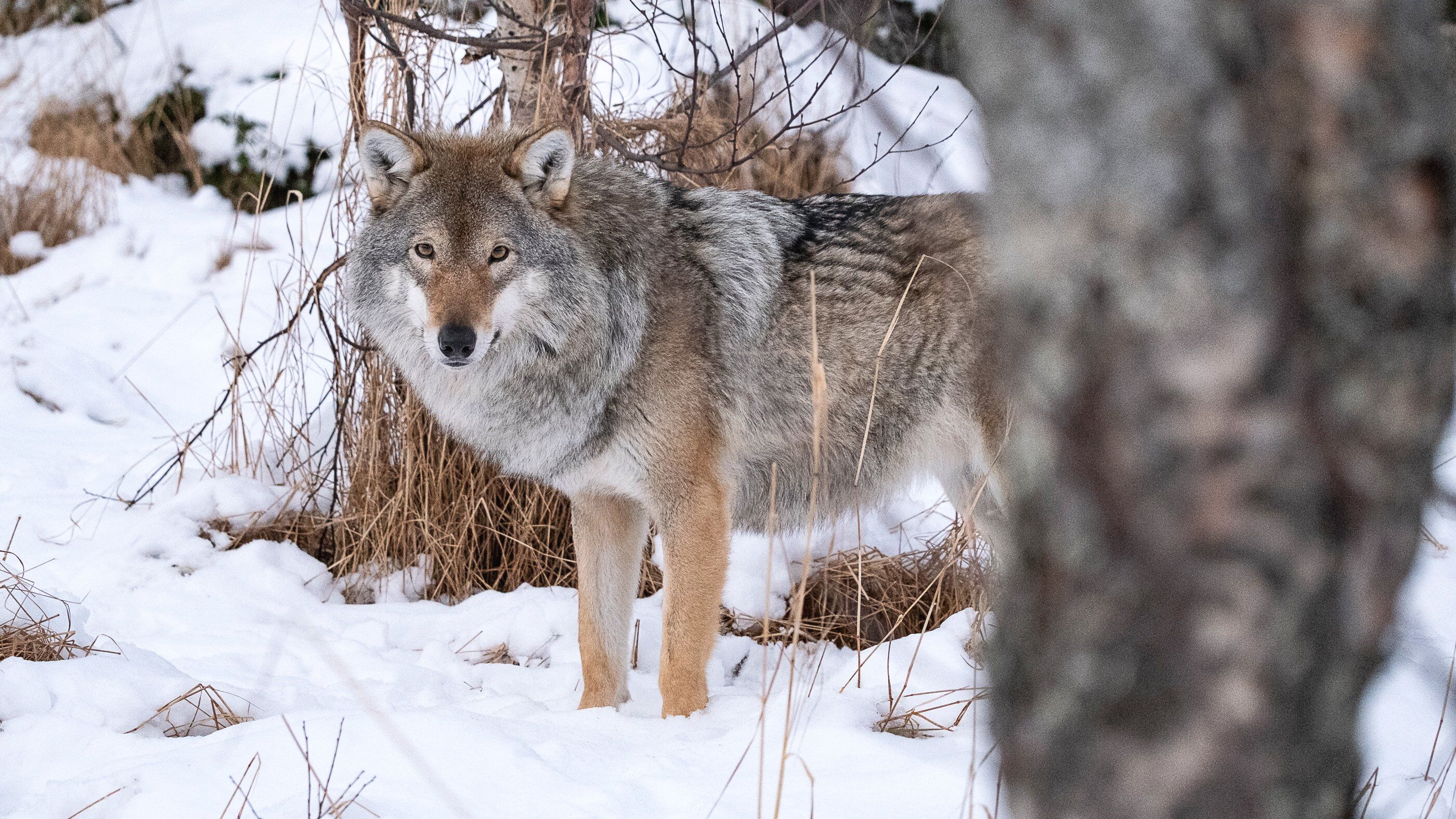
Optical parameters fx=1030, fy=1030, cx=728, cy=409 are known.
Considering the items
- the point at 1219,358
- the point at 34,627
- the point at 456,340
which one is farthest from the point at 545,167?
the point at 1219,358

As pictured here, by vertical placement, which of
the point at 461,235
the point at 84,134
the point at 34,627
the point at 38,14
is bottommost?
the point at 34,627

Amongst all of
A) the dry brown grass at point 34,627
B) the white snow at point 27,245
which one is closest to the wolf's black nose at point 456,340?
the dry brown grass at point 34,627

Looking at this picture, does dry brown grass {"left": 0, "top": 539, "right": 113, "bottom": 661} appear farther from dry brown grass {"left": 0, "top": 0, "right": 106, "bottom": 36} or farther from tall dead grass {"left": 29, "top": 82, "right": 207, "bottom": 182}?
dry brown grass {"left": 0, "top": 0, "right": 106, "bottom": 36}

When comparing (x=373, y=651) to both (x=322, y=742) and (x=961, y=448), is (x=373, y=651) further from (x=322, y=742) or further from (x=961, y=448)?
(x=961, y=448)

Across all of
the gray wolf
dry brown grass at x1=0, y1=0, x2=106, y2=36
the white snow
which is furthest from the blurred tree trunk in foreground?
dry brown grass at x1=0, y1=0, x2=106, y2=36

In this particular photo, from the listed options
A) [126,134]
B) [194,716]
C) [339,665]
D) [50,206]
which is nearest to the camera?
[339,665]

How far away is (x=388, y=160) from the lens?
10.6 ft

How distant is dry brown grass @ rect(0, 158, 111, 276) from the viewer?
7.80m

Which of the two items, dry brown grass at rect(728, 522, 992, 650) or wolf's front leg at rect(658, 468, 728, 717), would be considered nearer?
wolf's front leg at rect(658, 468, 728, 717)

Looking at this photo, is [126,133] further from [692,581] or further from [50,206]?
[692,581]

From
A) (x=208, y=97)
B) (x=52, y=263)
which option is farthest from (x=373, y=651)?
(x=208, y=97)

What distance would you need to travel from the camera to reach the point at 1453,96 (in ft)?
2.32

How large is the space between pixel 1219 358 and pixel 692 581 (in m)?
2.68

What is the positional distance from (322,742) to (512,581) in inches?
82.6
